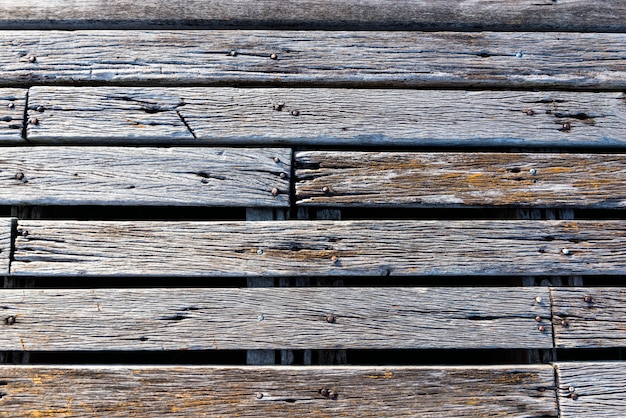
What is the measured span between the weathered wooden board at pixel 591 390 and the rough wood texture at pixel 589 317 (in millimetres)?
82

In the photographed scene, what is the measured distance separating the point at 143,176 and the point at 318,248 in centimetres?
72

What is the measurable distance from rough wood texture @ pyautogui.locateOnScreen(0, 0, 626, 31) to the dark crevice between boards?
3.44ft

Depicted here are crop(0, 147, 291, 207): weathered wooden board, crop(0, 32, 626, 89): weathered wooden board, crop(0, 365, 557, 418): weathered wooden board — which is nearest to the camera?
crop(0, 365, 557, 418): weathered wooden board

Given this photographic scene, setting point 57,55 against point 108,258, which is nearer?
point 108,258

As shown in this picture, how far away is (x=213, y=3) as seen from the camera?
2127mm

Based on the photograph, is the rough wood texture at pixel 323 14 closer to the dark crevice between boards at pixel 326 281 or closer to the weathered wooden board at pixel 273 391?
the dark crevice between boards at pixel 326 281

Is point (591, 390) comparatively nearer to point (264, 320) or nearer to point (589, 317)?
point (589, 317)

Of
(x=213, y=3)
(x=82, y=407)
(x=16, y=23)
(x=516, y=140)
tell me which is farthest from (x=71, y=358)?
(x=516, y=140)

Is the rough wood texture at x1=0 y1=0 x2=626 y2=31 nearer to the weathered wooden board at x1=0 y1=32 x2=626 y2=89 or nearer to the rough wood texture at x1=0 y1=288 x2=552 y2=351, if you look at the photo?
the weathered wooden board at x1=0 y1=32 x2=626 y2=89

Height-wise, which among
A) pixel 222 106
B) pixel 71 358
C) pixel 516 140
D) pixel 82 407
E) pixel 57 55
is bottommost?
pixel 82 407

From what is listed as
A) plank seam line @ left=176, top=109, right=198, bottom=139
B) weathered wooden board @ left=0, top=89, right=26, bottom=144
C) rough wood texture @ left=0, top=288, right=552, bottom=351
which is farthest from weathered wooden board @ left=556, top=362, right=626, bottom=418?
weathered wooden board @ left=0, top=89, right=26, bottom=144

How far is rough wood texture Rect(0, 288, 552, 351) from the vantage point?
182 cm

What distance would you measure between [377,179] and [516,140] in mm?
588

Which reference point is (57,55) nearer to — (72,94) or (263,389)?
(72,94)
